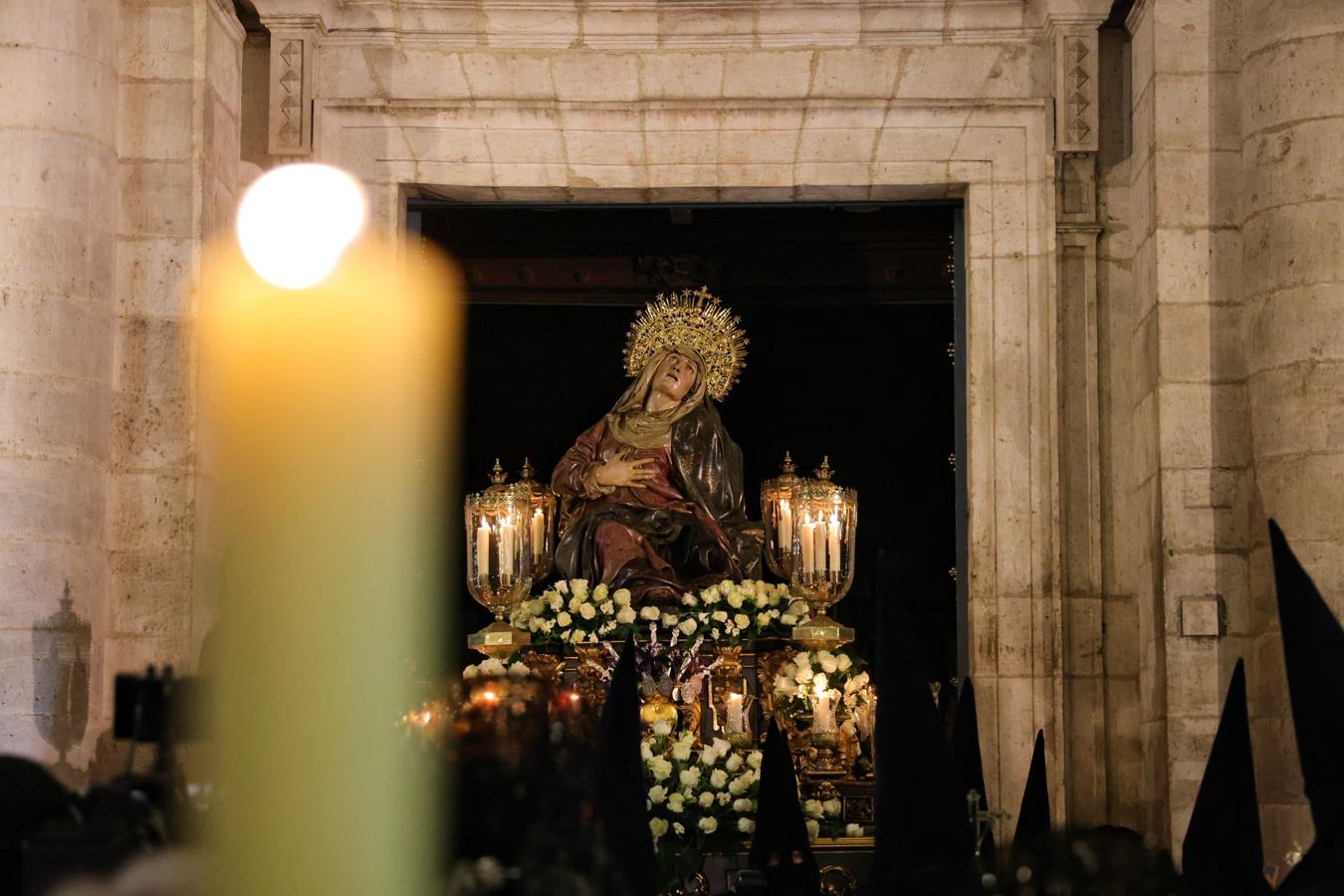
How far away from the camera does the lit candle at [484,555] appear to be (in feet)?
30.3

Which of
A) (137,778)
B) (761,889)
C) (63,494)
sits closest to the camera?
(137,778)

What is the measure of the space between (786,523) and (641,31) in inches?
93.4

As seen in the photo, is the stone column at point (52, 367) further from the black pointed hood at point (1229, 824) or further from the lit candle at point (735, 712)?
the black pointed hood at point (1229, 824)

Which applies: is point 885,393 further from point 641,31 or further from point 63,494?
point 63,494

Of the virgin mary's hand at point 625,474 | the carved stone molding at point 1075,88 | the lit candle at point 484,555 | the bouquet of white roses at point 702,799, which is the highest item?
the carved stone molding at point 1075,88

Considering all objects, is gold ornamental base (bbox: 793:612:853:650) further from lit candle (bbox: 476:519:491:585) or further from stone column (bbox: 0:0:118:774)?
stone column (bbox: 0:0:118:774)

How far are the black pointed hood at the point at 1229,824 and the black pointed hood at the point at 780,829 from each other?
5.24ft

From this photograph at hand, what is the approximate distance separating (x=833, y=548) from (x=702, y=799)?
1.70m

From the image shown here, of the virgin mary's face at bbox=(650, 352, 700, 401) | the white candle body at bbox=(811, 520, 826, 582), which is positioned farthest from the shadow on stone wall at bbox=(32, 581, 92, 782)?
the virgin mary's face at bbox=(650, 352, 700, 401)

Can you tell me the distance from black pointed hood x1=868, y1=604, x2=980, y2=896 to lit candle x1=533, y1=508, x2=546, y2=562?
16.3 feet

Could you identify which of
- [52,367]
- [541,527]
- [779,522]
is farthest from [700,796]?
[52,367]

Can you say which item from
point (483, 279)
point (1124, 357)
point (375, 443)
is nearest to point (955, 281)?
point (1124, 357)

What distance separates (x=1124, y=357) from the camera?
29.5ft

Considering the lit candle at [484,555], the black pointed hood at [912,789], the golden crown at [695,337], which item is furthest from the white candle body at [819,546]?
the black pointed hood at [912,789]
